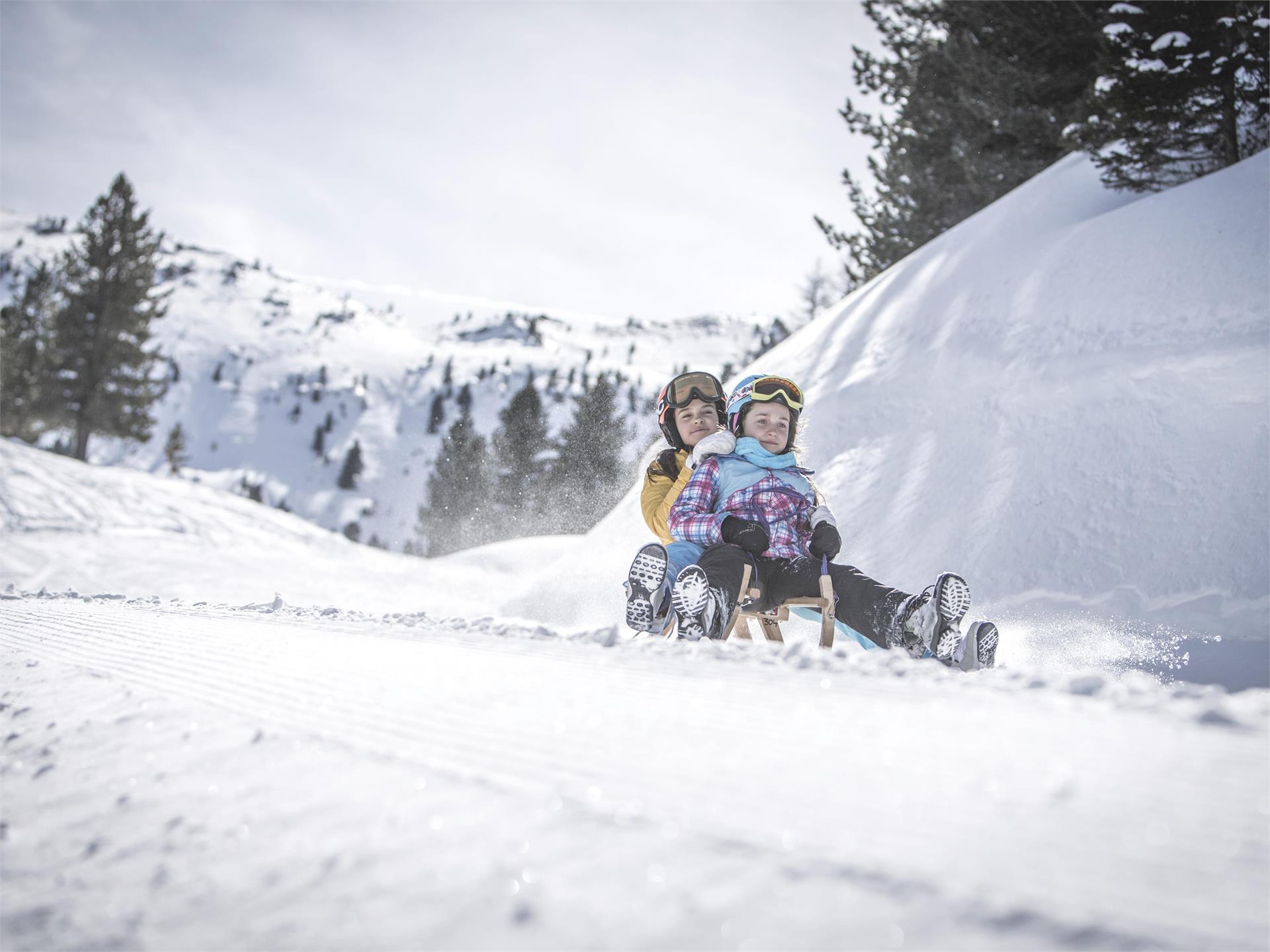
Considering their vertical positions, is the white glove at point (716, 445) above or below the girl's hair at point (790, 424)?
below

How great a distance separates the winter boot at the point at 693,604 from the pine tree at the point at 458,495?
28362mm

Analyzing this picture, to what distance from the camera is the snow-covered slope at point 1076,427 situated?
3.03 m

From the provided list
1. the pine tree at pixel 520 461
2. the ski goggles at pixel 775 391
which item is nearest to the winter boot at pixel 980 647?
the ski goggles at pixel 775 391

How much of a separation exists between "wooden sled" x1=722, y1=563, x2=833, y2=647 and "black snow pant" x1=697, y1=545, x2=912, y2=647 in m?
0.04

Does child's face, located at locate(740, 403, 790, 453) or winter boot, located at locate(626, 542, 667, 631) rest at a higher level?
child's face, located at locate(740, 403, 790, 453)

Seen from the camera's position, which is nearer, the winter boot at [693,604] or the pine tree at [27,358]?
the winter boot at [693,604]

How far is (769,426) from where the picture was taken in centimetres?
335

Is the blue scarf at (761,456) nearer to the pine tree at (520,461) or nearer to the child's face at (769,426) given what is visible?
the child's face at (769,426)

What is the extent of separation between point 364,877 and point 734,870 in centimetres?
36

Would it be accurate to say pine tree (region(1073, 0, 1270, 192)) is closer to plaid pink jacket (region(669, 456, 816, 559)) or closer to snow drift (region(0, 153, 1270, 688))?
snow drift (region(0, 153, 1270, 688))

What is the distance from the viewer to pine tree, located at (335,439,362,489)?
111562mm

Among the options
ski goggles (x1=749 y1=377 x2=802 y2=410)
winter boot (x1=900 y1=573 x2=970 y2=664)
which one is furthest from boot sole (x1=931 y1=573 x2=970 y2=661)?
ski goggles (x1=749 y1=377 x2=802 y2=410)

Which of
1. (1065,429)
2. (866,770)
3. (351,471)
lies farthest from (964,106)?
(351,471)

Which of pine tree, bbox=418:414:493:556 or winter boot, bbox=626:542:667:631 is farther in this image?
pine tree, bbox=418:414:493:556
